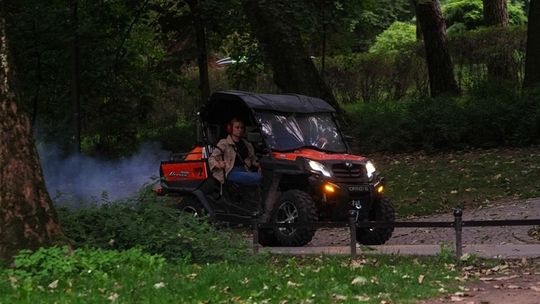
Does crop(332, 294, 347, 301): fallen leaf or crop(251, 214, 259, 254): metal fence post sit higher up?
crop(332, 294, 347, 301): fallen leaf

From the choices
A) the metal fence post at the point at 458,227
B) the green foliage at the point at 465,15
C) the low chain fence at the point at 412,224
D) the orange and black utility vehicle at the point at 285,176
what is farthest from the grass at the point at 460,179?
the green foliage at the point at 465,15

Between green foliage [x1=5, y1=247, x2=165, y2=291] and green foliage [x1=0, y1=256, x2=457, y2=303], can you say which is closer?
green foliage [x1=0, y1=256, x2=457, y2=303]

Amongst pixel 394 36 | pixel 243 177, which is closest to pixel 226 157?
pixel 243 177

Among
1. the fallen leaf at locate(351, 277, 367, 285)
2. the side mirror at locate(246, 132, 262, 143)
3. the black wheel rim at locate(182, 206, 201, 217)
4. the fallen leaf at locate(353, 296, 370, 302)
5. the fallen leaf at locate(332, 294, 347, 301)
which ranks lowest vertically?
the black wheel rim at locate(182, 206, 201, 217)

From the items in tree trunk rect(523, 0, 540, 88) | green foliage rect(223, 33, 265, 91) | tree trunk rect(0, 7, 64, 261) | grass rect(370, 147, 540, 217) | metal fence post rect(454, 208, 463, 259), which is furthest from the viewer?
green foliage rect(223, 33, 265, 91)

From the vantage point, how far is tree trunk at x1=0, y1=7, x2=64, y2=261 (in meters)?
9.13

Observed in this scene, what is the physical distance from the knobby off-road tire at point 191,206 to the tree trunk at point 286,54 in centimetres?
792


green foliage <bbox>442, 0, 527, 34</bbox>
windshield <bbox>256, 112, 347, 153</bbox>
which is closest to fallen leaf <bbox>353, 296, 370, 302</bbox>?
windshield <bbox>256, 112, 347, 153</bbox>

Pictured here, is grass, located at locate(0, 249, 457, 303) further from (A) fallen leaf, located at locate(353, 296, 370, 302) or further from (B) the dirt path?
(B) the dirt path

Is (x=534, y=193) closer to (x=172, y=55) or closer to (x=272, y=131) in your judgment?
(x=272, y=131)

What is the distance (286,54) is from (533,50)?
6355 mm

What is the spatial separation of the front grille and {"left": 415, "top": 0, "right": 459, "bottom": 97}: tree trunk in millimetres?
12207

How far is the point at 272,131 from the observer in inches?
512

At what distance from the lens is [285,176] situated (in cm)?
1259
